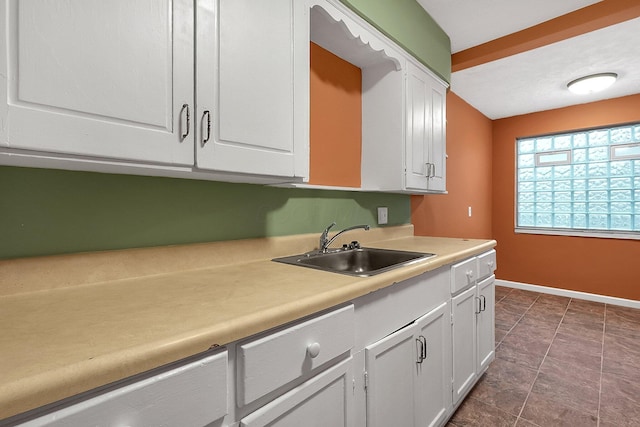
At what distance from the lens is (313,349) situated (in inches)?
32.1

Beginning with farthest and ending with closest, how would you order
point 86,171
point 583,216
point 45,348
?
point 583,216, point 86,171, point 45,348

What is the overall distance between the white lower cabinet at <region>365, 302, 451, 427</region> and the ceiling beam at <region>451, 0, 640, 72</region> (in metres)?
2.14

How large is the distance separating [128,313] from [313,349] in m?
0.45

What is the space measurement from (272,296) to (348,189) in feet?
3.83

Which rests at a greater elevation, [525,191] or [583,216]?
[525,191]

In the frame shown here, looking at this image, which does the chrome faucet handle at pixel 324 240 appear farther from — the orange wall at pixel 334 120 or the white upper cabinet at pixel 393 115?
the white upper cabinet at pixel 393 115

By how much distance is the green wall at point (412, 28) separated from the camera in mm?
1740

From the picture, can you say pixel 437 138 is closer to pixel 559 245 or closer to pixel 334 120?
pixel 334 120

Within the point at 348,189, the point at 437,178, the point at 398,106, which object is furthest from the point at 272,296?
the point at 437,178

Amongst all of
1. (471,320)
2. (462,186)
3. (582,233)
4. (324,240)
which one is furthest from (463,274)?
(582,233)

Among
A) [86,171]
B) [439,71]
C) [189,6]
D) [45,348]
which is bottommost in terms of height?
[45,348]

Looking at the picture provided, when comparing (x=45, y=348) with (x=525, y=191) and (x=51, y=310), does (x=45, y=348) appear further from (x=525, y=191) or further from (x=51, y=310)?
(x=525, y=191)

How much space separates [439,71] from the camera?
7.93 feet

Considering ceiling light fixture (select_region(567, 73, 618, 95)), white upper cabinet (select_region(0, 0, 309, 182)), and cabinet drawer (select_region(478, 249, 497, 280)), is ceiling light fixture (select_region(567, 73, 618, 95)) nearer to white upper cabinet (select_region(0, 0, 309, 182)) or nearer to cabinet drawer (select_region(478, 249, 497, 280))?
cabinet drawer (select_region(478, 249, 497, 280))
